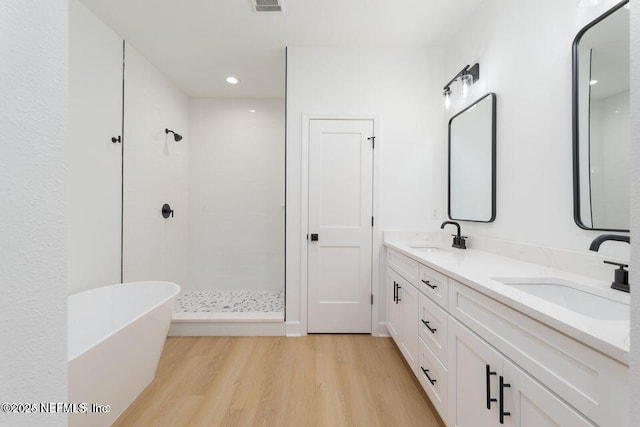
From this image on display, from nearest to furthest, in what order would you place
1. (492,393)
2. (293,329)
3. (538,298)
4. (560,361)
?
(560,361) < (538,298) < (492,393) < (293,329)

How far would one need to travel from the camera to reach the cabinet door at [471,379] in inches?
39.2

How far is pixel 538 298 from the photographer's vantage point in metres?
0.88

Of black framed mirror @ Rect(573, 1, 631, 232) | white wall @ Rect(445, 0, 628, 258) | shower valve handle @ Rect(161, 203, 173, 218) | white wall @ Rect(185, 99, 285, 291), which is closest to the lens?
black framed mirror @ Rect(573, 1, 631, 232)

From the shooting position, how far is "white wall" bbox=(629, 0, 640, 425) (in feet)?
1.50

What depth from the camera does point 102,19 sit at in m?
2.17

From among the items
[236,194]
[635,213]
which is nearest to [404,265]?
[635,213]

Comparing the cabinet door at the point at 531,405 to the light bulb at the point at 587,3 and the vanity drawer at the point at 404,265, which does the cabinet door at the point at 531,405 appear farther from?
the light bulb at the point at 587,3

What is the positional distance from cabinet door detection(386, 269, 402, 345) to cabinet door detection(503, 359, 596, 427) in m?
1.20

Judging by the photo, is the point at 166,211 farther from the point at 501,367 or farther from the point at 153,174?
the point at 501,367

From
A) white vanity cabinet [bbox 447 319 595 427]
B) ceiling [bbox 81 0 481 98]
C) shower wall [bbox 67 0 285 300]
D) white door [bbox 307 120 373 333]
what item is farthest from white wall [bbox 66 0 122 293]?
white vanity cabinet [bbox 447 319 595 427]

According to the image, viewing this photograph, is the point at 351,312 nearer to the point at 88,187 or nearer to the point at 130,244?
the point at 130,244

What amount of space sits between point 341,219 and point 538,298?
5.86 ft

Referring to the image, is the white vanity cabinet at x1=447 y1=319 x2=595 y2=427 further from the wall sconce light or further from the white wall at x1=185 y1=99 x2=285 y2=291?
the white wall at x1=185 y1=99 x2=285 y2=291

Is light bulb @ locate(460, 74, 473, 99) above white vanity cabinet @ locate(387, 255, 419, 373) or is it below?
above
